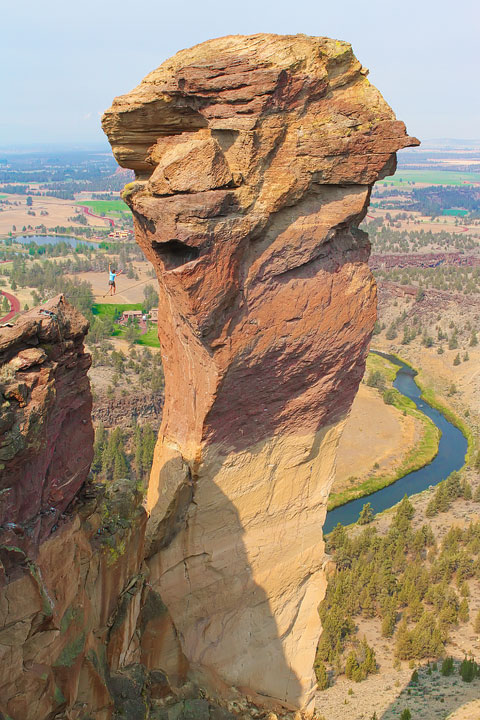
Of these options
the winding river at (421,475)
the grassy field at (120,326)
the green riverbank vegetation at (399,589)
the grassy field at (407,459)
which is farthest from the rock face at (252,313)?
the grassy field at (120,326)

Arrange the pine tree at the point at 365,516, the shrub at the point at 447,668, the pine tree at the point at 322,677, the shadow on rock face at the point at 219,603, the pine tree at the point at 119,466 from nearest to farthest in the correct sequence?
the shadow on rock face at the point at 219,603, the shrub at the point at 447,668, the pine tree at the point at 322,677, the pine tree at the point at 365,516, the pine tree at the point at 119,466

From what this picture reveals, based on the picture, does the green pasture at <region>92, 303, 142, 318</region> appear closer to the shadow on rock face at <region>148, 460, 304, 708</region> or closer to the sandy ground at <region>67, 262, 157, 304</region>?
the sandy ground at <region>67, 262, 157, 304</region>

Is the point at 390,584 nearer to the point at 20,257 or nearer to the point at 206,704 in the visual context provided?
the point at 206,704

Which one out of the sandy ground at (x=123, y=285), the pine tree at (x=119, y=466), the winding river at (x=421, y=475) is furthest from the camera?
the sandy ground at (x=123, y=285)

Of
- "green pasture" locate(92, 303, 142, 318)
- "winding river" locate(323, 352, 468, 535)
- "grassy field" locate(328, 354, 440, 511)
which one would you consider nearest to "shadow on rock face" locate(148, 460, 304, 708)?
"winding river" locate(323, 352, 468, 535)

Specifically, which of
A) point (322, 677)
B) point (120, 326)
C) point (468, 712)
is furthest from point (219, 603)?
point (120, 326)

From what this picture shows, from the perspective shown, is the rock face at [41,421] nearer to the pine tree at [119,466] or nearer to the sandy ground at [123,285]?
the pine tree at [119,466]

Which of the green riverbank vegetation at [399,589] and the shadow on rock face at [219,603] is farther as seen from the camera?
the green riverbank vegetation at [399,589]
